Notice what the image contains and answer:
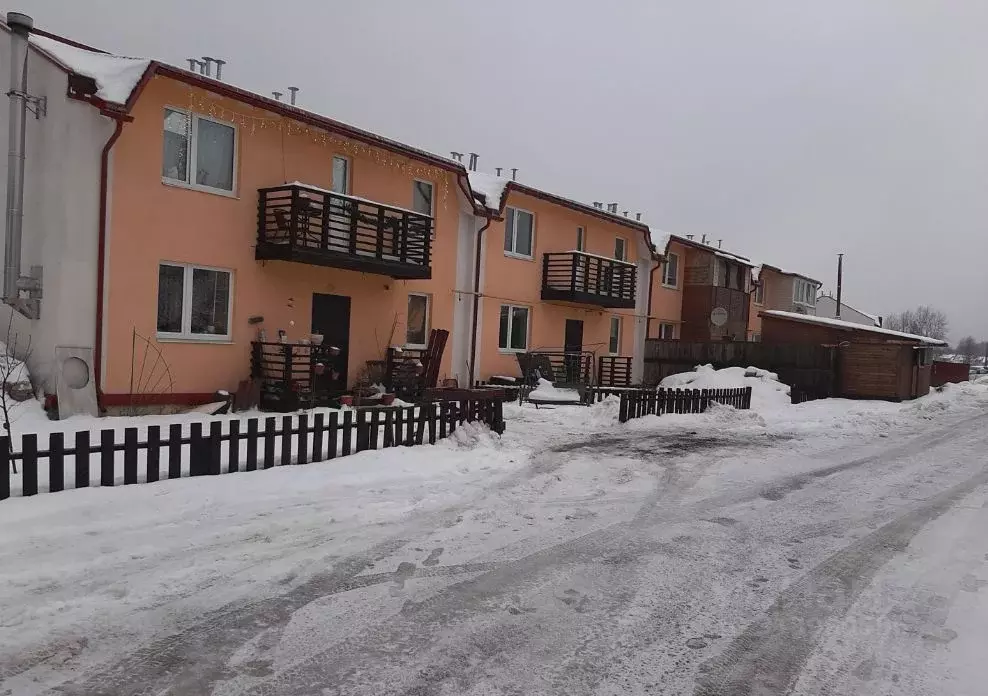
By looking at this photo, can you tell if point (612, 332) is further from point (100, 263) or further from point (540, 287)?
point (100, 263)

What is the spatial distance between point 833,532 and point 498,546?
10.9 feet

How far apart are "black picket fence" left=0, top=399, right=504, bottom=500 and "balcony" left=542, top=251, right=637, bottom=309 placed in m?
11.8

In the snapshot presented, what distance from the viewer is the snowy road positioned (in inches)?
149

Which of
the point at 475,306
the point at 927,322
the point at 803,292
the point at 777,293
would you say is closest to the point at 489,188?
the point at 475,306

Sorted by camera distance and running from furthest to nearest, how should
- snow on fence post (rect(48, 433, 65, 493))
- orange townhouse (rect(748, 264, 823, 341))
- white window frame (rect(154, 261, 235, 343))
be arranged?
orange townhouse (rect(748, 264, 823, 341)), white window frame (rect(154, 261, 235, 343)), snow on fence post (rect(48, 433, 65, 493))

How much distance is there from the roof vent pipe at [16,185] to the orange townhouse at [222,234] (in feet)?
1.00

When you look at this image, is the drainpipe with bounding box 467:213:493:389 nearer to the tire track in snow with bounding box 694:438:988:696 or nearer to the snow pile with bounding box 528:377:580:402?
the snow pile with bounding box 528:377:580:402

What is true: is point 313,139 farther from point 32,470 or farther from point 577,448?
point 32,470

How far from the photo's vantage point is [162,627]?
4.16 meters

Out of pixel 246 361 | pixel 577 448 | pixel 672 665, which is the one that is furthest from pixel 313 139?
pixel 672 665

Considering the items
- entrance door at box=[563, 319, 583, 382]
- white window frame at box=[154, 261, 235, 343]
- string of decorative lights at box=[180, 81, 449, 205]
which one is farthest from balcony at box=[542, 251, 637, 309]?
white window frame at box=[154, 261, 235, 343]

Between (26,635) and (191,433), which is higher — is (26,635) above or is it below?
below

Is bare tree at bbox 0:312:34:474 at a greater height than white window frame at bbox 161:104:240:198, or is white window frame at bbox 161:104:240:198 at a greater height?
white window frame at bbox 161:104:240:198

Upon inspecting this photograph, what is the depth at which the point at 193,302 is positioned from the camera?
1353 centimetres
